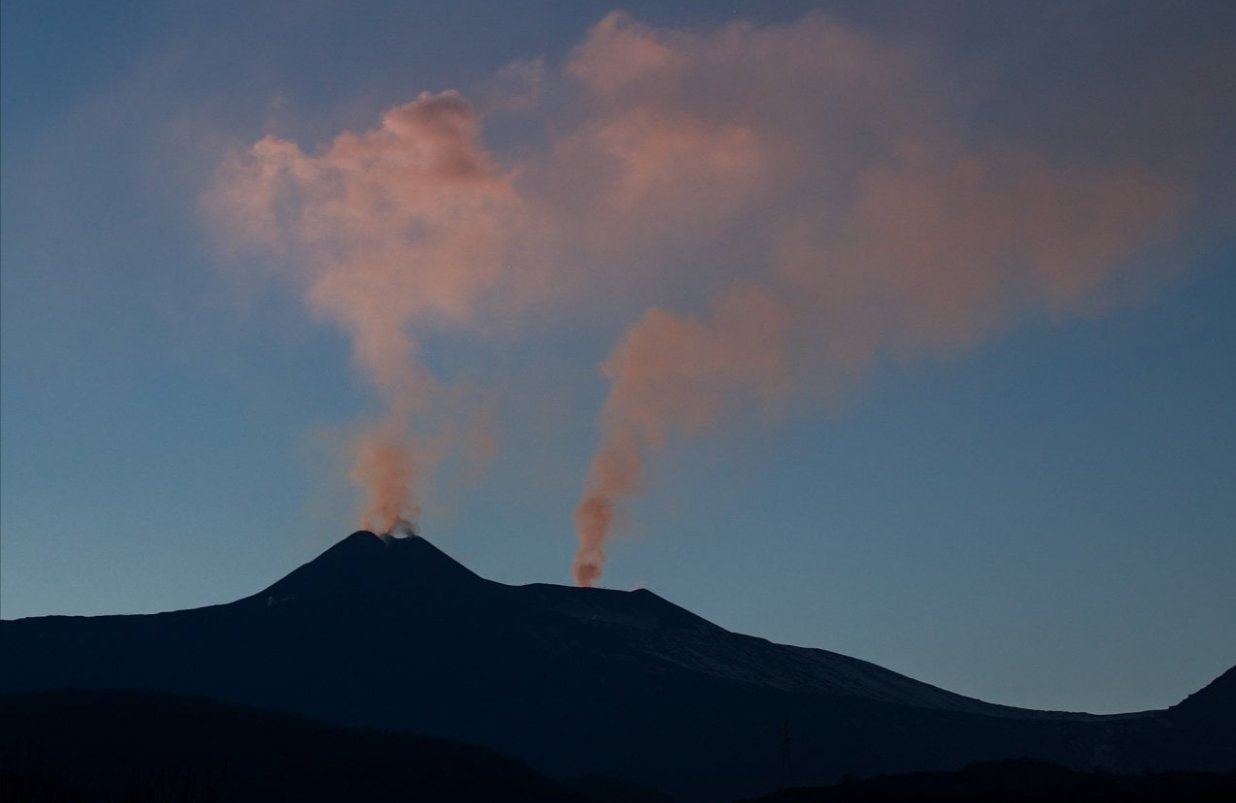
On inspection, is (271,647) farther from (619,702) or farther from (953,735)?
(953,735)

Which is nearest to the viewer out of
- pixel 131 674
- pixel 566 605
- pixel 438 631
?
pixel 131 674

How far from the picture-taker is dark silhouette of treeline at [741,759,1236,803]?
61.5 meters

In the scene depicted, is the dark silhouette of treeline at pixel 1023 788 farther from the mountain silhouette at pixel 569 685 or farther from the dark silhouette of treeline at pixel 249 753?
the mountain silhouette at pixel 569 685

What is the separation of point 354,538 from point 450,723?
144 feet

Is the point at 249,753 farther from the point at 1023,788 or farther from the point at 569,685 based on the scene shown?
the point at 569,685

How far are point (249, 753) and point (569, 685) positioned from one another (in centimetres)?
5398

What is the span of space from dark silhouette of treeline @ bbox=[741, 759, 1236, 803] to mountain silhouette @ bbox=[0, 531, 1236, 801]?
3949 cm

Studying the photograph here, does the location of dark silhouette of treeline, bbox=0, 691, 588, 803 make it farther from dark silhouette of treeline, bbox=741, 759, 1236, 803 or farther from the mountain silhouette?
the mountain silhouette

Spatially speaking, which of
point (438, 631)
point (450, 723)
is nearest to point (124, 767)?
point (450, 723)

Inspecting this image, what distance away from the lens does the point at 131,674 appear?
133 metres

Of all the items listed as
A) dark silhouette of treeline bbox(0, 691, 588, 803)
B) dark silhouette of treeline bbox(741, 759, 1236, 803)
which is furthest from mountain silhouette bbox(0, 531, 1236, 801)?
dark silhouette of treeline bbox(741, 759, 1236, 803)

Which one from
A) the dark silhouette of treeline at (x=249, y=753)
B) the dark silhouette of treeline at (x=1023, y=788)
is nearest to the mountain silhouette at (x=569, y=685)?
the dark silhouette of treeline at (x=249, y=753)

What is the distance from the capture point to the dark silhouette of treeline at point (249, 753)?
268ft

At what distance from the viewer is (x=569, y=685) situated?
136 metres
